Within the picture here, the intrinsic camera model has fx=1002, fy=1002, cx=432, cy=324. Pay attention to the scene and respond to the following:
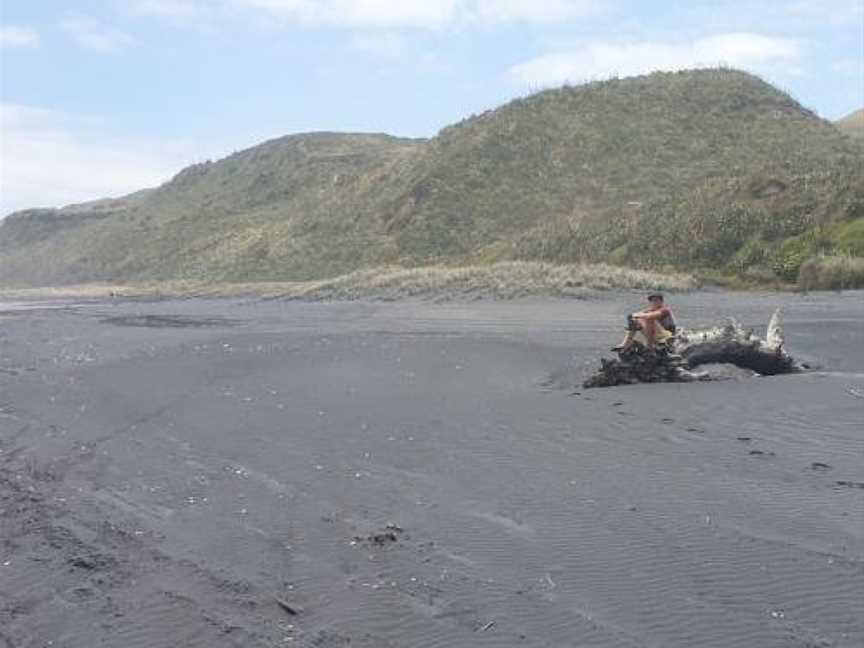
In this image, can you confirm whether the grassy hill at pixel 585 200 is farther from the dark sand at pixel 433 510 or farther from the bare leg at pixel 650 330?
the dark sand at pixel 433 510

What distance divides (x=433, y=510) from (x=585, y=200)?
4743cm

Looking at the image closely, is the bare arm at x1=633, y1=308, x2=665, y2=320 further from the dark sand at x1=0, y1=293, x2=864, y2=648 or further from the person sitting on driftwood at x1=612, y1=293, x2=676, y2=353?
the dark sand at x1=0, y1=293, x2=864, y2=648

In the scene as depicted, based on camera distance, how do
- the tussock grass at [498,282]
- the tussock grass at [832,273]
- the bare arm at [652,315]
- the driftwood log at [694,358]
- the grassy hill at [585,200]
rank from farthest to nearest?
the grassy hill at [585,200] → the tussock grass at [498,282] → the tussock grass at [832,273] → the bare arm at [652,315] → the driftwood log at [694,358]

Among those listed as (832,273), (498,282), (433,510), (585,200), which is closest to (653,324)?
(433,510)

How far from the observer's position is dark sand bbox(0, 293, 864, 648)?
588cm

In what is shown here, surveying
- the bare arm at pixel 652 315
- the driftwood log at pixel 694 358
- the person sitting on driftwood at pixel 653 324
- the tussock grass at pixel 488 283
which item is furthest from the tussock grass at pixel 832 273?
the bare arm at pixel 652 315

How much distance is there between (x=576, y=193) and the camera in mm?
55594

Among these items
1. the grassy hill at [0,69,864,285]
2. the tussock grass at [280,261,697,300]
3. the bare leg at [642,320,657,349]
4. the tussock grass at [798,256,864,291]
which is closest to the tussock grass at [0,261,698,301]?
the tussock grass at [280,261,697,300]

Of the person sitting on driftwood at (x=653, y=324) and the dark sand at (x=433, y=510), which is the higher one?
the person sitting on driftwood at (x=653, y=324)

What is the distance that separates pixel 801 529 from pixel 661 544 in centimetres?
102

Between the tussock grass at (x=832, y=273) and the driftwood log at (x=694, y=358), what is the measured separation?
48.8 feet

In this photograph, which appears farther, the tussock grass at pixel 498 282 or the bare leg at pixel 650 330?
the tussock grass at pixel 498 282

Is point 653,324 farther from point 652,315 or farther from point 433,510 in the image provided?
point 433,510

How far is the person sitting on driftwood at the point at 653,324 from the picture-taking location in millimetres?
14789
